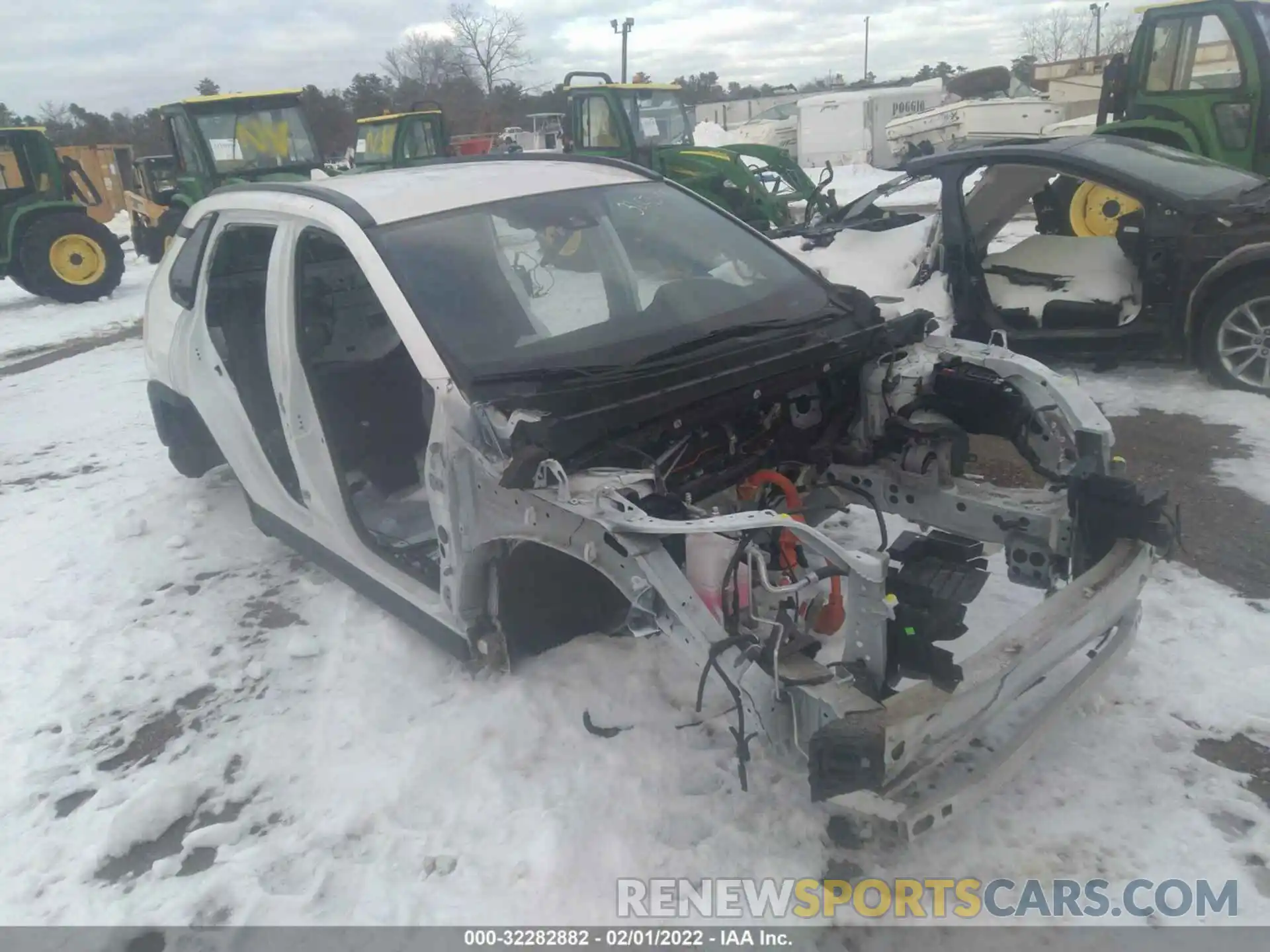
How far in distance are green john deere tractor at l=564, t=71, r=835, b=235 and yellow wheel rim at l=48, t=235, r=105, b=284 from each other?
715 centimetres

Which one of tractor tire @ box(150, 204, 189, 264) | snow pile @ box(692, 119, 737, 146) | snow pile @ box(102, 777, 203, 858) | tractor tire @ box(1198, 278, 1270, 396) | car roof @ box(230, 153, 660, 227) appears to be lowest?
snow pile @ box(102, 777, 203, 858)

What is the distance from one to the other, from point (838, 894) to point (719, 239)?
257 cm

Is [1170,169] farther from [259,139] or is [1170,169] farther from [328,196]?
[259,139]

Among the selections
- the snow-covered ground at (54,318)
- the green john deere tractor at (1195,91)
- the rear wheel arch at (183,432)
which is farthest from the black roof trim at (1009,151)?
the snow-covered ground at (54,318)

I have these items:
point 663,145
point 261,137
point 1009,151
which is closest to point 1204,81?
point 1009,151

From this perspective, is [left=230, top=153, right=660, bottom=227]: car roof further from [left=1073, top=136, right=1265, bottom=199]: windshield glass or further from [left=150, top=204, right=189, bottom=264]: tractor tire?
[left=150, top=204, right=189, bottom=264]: tractor tire

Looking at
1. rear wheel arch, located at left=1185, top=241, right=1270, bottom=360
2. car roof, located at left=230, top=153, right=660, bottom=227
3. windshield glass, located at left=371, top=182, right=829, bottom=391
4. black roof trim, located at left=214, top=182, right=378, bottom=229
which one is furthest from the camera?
rear wheel arch, located at left=1185, top=241, right=1270, bottom=360

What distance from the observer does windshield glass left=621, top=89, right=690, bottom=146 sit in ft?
43.4

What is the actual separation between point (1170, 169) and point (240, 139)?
36.8 feet

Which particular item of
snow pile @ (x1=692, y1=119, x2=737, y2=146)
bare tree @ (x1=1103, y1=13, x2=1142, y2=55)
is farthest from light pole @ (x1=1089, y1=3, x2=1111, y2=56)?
snow pile @ (x1=692, y1=119, x2=737, y2=146)

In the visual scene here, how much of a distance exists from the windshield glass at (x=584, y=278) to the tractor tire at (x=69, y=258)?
40.3 ft

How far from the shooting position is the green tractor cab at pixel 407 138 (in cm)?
1648

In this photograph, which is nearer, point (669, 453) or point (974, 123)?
point (669, 453)

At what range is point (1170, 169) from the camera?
617 centimetres
